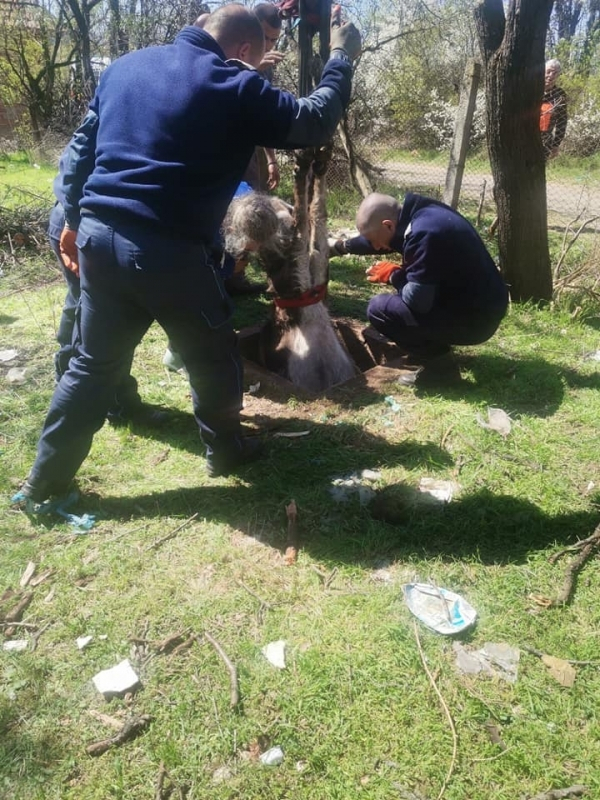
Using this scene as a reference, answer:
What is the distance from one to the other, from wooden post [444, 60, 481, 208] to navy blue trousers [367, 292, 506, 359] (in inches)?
116

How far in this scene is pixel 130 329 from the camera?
2.66 metres

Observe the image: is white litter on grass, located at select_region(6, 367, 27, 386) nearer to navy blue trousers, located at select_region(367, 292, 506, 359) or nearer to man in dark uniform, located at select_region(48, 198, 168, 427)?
man in dark uniform, located at select_region(48, 198, 168, 427)

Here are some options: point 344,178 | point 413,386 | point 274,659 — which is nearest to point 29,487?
point 274,659

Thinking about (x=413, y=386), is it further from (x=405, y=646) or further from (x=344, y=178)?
(x=344, y=178)

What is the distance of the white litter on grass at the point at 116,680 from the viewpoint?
6.77ft

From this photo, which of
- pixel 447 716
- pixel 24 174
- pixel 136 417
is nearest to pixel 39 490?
pixel 136 417

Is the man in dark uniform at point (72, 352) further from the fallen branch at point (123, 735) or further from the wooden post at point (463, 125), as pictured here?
the wooden post at point (463, 125)

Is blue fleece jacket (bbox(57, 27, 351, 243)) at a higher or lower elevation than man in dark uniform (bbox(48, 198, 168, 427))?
higher

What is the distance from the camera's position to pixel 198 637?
229 cm

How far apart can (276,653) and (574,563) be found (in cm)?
134

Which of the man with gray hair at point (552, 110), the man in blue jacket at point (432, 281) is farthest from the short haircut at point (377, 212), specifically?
the man with gray hair at point (552, 110)

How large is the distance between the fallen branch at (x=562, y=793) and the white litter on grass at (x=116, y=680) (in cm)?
136

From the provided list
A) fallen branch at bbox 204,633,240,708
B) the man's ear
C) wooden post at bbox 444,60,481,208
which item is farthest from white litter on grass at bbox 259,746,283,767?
wooden post at bbox 444,60,481,208

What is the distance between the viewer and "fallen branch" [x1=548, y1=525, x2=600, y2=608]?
237cm
